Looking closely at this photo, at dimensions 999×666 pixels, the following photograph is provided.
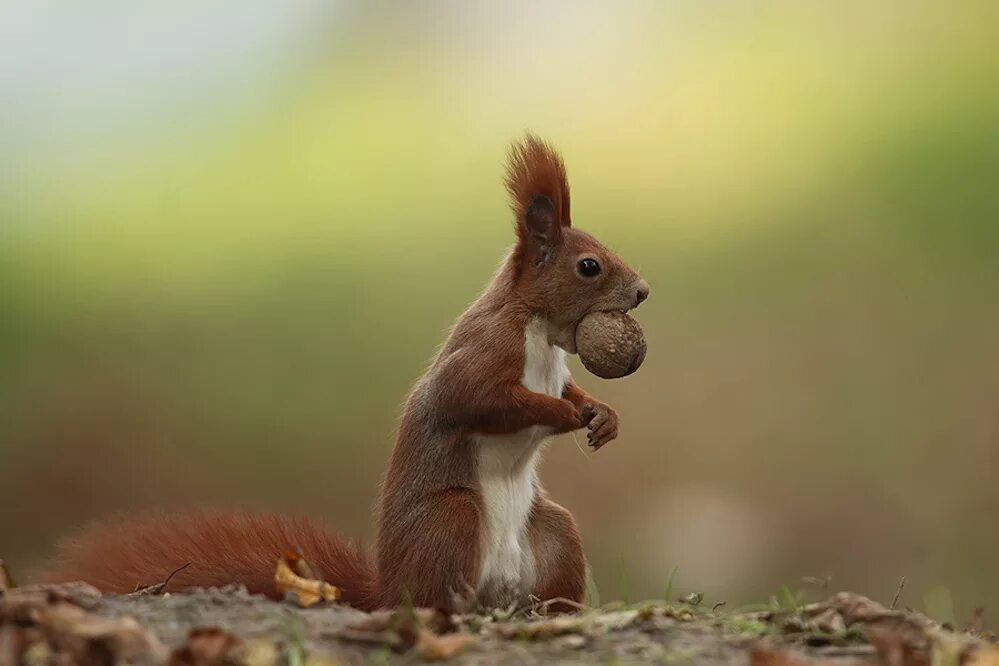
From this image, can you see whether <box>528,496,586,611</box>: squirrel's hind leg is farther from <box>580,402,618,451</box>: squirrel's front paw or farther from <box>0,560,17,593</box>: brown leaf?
<box>0,560,17,593</box>: brown leaf

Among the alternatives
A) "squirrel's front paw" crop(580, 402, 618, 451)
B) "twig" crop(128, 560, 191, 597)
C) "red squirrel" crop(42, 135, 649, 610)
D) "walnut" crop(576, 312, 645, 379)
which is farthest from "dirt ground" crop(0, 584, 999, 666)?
"walnut" crop(576, 312, 645, 379)

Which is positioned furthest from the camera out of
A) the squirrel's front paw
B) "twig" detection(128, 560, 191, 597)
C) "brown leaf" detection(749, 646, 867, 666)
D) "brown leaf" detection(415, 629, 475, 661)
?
the squirrel's front paw

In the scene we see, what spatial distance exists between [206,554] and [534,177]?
1.17 meters

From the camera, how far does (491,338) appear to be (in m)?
2.83

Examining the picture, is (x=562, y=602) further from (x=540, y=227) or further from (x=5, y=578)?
(x=5, y=578)

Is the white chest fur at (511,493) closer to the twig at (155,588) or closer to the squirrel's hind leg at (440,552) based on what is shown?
the squirrel's hind leg at (440,552)

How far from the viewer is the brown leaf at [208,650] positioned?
2.01 m

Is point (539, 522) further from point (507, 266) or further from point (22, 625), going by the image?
point (22, 625)

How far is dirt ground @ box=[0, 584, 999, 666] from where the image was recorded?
205 centimetres

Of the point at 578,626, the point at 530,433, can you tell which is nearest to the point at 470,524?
the point at 530,433

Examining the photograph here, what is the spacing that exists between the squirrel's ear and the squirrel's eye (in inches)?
3.4

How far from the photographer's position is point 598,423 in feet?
9.45

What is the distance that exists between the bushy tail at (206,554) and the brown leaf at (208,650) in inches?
32.9

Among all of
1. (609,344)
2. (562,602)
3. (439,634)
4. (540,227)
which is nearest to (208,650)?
(439,634)
